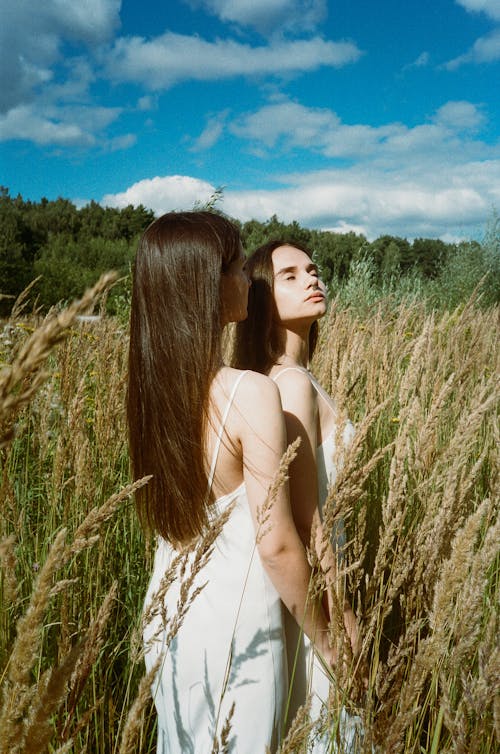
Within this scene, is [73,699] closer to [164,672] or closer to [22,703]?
[22,703]

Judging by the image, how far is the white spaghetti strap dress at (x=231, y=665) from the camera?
4.54 ft

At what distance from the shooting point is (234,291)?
60.6 inches

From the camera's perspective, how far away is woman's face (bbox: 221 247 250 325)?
152cm

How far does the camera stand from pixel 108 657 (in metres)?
1.62

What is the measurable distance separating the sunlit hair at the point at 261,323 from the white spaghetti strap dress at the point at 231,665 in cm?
69

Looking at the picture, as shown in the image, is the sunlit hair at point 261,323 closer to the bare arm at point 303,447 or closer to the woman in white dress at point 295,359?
the woman in white dress at point 295,359

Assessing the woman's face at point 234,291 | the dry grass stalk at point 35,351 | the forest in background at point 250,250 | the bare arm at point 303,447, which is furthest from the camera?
→ the forest in background at point 250,250

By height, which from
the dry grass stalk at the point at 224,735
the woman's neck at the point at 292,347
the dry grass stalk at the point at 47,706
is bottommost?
the dry grass stalk at the point at 224,735

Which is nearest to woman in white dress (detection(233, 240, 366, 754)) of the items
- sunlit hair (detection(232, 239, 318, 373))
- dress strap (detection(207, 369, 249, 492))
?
sunlit hair (detection(232, 239, 318, 373))

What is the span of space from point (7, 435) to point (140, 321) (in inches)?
41.1

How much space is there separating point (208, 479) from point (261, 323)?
0.80m

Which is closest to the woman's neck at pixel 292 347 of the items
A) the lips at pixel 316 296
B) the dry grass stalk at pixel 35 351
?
the lips at pixel 316 296

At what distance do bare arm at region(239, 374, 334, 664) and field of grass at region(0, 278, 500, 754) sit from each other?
15 centimetres

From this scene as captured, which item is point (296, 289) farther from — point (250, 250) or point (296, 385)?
point (250, 250)
